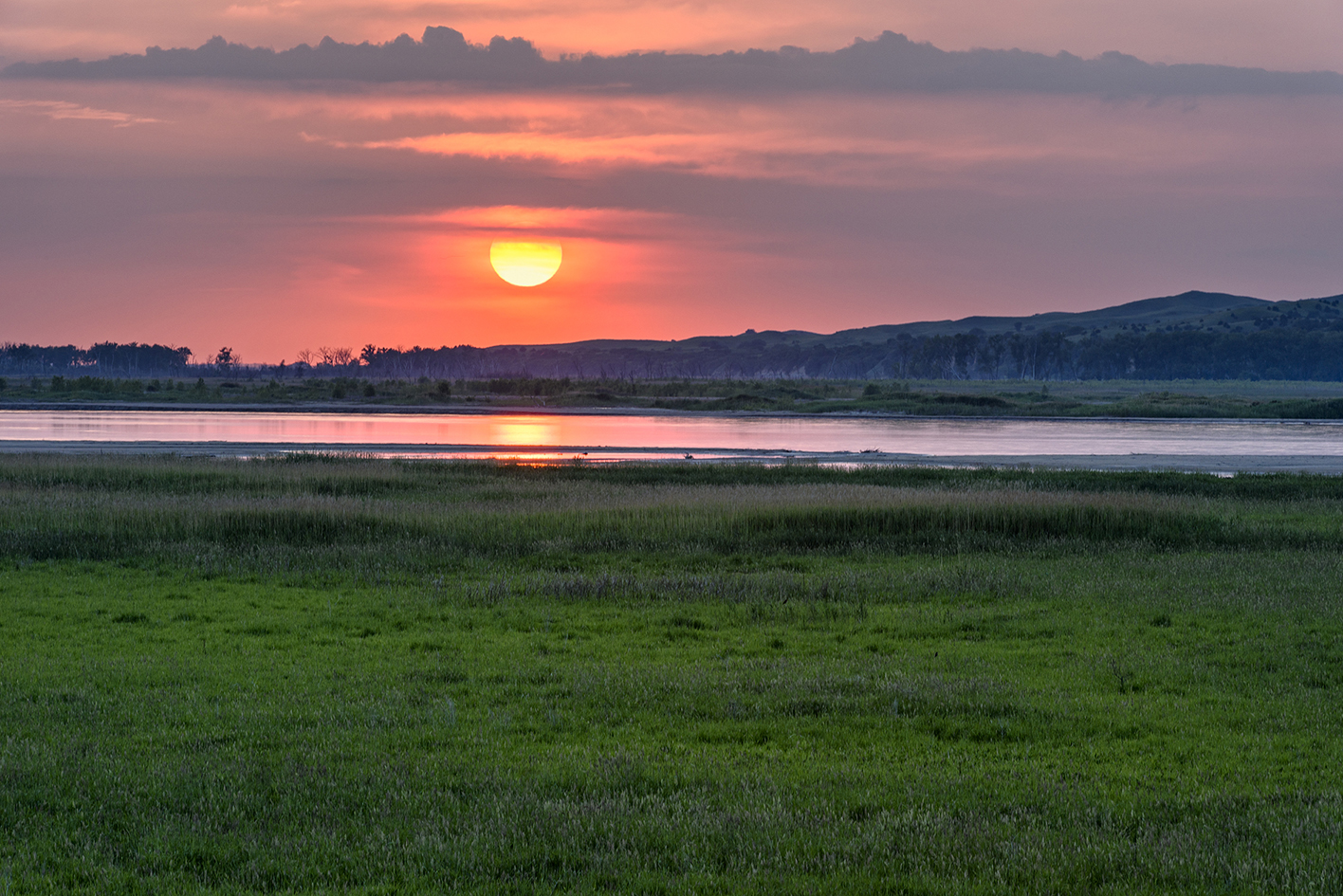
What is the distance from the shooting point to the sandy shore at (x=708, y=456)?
58219mm

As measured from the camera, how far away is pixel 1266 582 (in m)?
21.4

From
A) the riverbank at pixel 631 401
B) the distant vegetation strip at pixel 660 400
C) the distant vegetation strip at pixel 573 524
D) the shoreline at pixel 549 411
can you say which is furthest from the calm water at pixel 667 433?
the distant vegetation strip at pixel 573 524

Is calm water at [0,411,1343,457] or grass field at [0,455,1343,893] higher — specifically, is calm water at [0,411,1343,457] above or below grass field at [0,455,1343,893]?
above

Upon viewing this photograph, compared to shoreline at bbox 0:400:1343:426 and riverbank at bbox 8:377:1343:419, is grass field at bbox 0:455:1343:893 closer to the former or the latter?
shoreline at bbox 0:400:1343:426

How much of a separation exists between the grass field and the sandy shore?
102 ft

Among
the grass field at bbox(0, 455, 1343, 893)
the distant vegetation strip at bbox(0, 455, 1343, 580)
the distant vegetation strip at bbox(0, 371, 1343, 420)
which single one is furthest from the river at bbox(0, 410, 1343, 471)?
the grass field at bbox(0, 455, 1343, 893)

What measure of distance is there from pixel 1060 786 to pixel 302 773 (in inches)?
283

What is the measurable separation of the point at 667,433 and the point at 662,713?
78481mm

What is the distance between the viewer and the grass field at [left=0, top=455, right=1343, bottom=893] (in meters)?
8.30

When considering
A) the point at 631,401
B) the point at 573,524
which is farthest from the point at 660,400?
the point at 573,524

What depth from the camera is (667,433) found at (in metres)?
90.8

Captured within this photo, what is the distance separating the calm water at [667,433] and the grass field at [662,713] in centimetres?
4124

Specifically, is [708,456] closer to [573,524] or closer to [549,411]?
[573,524]

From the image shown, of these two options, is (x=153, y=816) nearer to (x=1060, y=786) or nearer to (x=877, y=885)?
(x=877, y=885)
